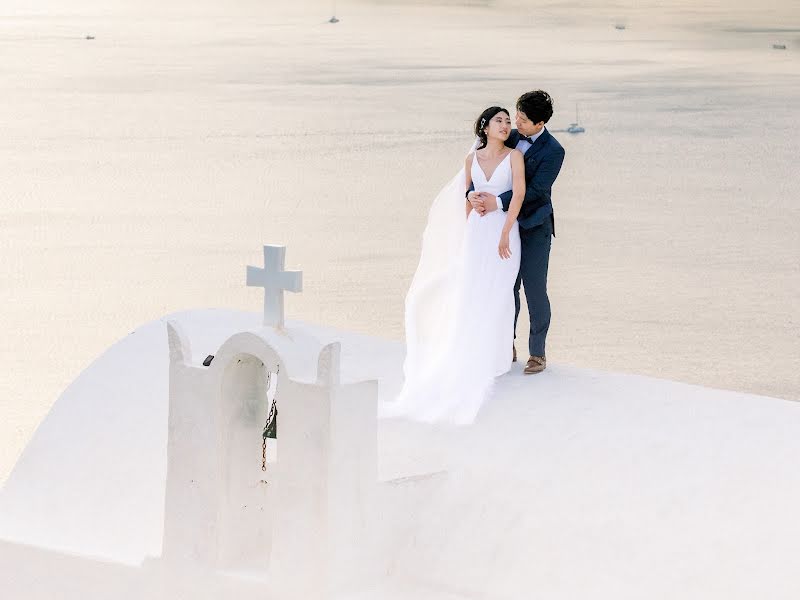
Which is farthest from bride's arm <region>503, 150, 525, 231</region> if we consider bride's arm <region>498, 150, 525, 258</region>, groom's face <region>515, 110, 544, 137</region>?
groom's face <region>515, 110, 544, 137</region>

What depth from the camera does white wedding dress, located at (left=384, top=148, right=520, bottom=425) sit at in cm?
1297

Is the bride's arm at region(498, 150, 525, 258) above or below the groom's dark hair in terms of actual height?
below

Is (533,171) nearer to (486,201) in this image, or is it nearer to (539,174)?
(539,174)

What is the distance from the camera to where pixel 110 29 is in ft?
332

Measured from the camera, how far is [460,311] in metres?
13.1

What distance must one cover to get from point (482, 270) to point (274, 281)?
2.51 meters

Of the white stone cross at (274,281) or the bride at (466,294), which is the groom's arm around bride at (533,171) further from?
→ the white stone cross at (274,281)

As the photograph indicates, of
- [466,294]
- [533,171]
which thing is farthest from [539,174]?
[466,294]

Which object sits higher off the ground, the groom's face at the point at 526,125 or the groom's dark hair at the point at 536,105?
the groom's dark hair at the point at 536,105

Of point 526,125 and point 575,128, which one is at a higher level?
point 526,125

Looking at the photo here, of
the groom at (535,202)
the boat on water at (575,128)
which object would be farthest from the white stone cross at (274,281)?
the boat on water at (575,128)

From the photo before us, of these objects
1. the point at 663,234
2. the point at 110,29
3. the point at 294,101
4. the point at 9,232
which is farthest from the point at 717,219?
the point at 110,29

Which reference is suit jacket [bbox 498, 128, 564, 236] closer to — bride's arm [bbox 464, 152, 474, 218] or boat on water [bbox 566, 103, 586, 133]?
bride's arm [bbox 464, 152, 474, 218]

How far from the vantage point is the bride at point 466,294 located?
507 inches
